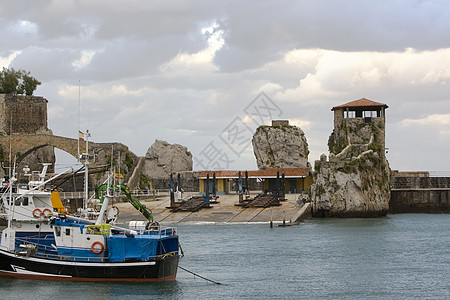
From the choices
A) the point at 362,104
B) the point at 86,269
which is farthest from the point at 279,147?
the point at 86,269

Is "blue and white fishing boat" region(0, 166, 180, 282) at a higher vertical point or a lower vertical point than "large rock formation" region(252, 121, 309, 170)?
lower

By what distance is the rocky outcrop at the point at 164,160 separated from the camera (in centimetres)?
9488

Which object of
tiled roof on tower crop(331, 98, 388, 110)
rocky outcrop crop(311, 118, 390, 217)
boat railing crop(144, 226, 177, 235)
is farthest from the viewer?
tiled roof on tower crop(331, 98, 388, 110)

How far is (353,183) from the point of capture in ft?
238

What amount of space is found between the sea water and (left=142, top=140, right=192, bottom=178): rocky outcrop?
2964 cm

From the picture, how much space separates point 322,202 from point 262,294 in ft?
121

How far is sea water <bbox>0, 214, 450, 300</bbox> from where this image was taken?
36.2 metres

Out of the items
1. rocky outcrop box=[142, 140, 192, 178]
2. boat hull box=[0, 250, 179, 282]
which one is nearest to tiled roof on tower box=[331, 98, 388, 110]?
rocky outcrop box=[142, 140, 192, 178]

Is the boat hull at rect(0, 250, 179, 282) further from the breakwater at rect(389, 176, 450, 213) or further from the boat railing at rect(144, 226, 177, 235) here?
the breakwater at rect(389, 176, 450, 213)

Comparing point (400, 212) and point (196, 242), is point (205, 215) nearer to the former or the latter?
point (196, 242)

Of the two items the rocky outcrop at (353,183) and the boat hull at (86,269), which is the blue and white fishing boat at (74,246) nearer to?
the boat hull at (86,269)

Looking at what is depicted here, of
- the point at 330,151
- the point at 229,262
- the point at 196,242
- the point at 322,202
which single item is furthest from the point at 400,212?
the point at 229,262

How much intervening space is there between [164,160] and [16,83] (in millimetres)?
21304

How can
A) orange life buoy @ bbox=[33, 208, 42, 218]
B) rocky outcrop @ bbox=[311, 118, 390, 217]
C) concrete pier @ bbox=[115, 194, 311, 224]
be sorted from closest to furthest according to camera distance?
orange life buoy @ bbox=[33, 208, 42, 218]
concrete pier @ bbox=[115, 194, 311, 224]
rocky outcrop @ bbox=[311, 118, 390, 217]
